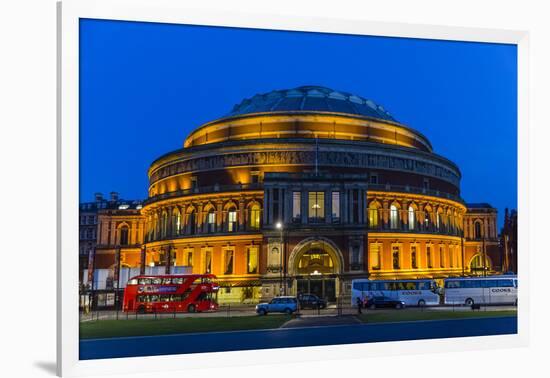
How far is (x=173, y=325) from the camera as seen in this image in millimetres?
22797

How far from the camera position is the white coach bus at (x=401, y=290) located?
32.5 meters

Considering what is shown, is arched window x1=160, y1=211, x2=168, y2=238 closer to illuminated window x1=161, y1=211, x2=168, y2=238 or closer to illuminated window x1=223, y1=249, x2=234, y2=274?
illuminated window x1=161, y1=211, x2=168, y2=238

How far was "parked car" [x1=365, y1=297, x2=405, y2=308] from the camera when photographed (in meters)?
29.7

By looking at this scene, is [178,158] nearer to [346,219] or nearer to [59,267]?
[346,219]

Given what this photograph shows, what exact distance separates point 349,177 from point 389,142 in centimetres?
537

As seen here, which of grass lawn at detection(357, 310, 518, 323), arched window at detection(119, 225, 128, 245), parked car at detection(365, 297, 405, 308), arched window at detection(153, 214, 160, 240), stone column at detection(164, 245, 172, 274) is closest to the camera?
grass lawn at detection(357, 310, 518, 323)

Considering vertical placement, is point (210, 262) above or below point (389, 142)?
below

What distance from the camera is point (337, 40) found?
67.8 ft

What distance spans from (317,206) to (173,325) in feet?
44.8

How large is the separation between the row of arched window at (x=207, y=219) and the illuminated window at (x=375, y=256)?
605cm

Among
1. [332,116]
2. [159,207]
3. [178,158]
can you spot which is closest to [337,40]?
[332,116]

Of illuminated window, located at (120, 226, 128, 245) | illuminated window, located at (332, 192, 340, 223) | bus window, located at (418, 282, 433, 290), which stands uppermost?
illuminated window, located at (332, 192, 340, 223)

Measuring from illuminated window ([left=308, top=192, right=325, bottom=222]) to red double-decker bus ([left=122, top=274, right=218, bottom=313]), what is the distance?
680 centimetres

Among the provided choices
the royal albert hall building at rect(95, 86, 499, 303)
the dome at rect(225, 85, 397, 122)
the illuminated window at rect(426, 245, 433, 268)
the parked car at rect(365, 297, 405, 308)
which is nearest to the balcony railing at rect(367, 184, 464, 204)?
the royal albert hall building at rect(95, 86, 499, 303)
